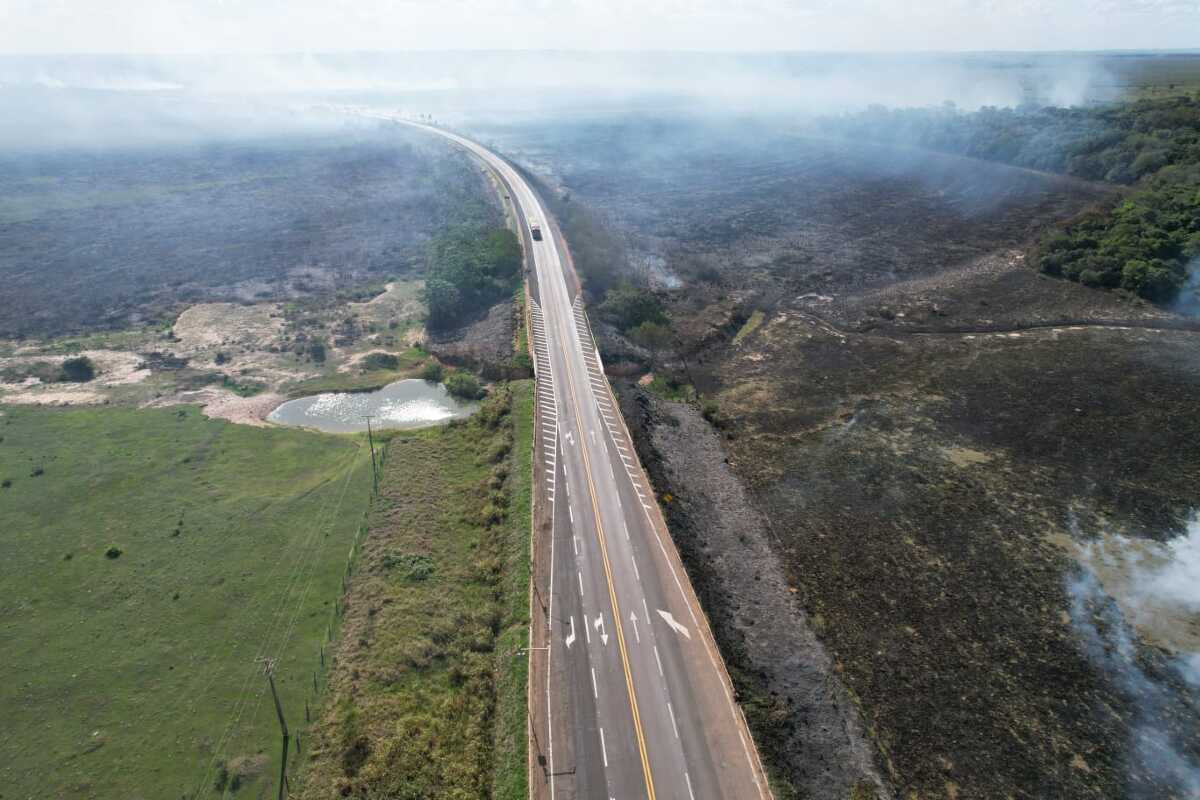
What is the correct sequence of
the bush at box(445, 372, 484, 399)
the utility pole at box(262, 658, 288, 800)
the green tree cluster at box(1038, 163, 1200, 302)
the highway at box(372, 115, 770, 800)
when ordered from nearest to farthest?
the highway at box(372, 115, 770, 800) < the utility pole at box(262, 658, 288, 800) < the bush at box(445, 372, 484, 399) < the green tree cluster at box(1038, 163, 1200, 302)

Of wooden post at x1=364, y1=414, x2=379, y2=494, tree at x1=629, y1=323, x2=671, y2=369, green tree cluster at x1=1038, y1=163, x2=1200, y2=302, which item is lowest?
wooden post at x1=364, y1=414, x2=379, y2=494

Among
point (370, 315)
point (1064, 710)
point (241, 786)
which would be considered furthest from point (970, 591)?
point (370, 315)

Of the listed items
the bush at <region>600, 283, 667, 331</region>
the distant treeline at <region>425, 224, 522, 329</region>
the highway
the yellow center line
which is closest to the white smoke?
the highway

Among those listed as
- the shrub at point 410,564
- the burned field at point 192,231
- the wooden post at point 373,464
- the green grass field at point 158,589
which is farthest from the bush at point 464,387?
the burned field at point 192,231

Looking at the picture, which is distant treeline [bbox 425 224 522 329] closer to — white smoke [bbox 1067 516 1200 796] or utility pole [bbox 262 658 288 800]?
utility pole [bbox 262 658 288 800]

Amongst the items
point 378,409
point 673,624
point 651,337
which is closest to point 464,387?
point 378,409

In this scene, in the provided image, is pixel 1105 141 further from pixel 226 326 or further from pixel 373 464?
pixel 226 326
